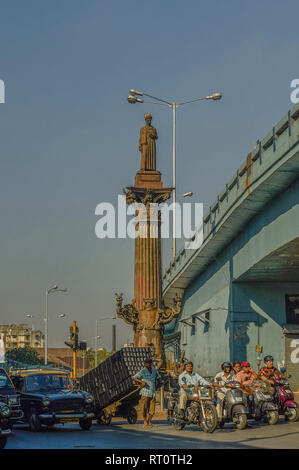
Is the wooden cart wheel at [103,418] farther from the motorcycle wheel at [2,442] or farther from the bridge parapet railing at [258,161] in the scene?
the bridge parapet railing at [258,161]

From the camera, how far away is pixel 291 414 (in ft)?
66.4

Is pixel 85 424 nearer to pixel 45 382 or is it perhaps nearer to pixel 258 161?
pixel 45 382

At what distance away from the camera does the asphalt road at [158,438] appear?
1426 centimetres

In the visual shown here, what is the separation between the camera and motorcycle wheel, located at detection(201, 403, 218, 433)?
16.9m

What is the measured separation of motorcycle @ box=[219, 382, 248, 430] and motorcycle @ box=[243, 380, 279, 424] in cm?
120

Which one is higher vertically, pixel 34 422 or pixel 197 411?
pixel 197 411

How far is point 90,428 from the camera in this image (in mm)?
20172

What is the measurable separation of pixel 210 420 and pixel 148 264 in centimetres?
1250

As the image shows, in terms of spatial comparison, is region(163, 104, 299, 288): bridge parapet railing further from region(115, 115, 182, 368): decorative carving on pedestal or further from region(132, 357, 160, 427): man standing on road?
region(132, 357, 160, 427): man standing on road

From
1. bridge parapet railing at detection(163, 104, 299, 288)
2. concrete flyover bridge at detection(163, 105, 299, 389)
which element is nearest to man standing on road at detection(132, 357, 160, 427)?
concrete flyover bridge at detection(163, 105, 299, 389)

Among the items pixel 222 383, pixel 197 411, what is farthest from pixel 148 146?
pixel 197 411
